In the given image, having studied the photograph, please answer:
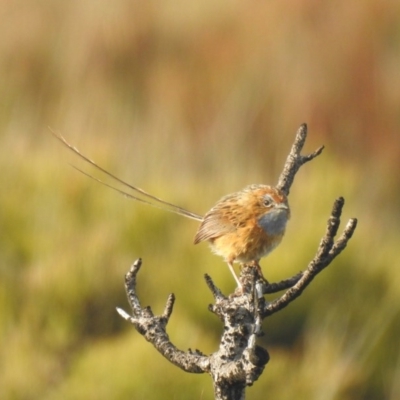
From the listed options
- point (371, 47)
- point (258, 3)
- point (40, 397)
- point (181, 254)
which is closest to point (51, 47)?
point (258, 3)

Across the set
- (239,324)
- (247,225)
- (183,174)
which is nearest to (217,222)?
(247,225)

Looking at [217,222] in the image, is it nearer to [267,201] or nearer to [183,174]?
[267,201]

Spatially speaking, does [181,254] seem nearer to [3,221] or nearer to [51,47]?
[3,221]

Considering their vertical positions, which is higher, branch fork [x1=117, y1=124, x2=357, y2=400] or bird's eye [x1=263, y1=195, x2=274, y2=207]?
bird's eye [x1=263, y1=195, x2=274, y2=207]

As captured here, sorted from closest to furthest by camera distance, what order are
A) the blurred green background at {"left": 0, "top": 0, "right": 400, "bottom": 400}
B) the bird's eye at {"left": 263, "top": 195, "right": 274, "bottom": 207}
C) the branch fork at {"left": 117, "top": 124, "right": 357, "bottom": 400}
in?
the branch fork at {"left": 117, "top": 124, "right": 357, "bottom": 400} → the bird's eye at {"left": 263, "top": 195, "right": 274, "bottom": 207} → the blurred green background at {"left": 0, "top": 0, "right": 400, "bottom": 400}

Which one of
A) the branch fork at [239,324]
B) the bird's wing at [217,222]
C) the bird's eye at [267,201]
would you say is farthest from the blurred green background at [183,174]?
the branch fork at [239,324]

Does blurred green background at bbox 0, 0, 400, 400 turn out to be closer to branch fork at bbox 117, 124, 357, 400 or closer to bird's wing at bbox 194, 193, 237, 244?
bird's wing at bbox 194, 193, 237, 244

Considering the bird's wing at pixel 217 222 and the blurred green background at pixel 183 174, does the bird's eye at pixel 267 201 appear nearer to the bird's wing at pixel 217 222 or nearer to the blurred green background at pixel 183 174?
the bird's wing at pixel 217 222

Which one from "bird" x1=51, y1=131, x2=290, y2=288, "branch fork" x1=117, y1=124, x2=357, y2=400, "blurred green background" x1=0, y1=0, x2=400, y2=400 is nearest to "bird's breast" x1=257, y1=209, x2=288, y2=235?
"bird" x1=51, y1=131, x2=290, y2=288
